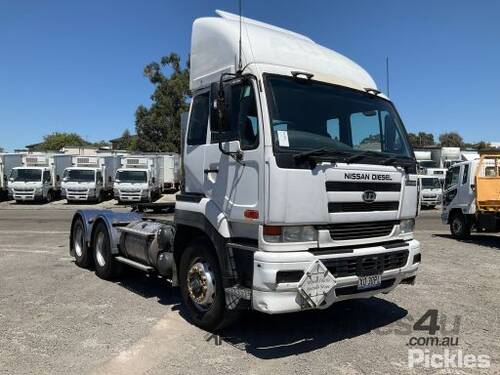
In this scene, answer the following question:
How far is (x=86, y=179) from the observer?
3170cm

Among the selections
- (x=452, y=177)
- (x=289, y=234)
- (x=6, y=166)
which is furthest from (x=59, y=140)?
(x=289, y=234)

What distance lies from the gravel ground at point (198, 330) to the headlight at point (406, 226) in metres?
1.15

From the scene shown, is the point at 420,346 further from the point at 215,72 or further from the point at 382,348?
the point at 215,72

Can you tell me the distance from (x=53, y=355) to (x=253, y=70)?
344 centimetres

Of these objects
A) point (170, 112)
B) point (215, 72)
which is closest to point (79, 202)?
point (170, 112)

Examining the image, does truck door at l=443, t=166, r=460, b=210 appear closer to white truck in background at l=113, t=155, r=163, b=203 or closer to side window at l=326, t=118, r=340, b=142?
side window at l=326, t=118, r=340, b=142

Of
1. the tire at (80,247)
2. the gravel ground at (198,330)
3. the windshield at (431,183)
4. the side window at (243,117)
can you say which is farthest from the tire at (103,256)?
the windshield at (431,183)

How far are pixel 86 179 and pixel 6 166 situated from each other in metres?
6.94

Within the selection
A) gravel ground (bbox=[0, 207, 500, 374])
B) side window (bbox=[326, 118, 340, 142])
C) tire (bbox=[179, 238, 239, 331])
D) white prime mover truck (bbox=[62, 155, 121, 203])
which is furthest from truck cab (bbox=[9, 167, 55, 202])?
side window (bbox=[326, 118, 340, 142])

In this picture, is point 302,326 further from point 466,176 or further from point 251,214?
point 466,176

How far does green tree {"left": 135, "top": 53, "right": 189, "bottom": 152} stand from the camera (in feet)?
165

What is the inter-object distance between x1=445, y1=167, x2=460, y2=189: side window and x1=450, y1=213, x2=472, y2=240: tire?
1047mm

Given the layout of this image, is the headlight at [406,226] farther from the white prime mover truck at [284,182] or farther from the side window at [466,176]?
the side window at [466,176]

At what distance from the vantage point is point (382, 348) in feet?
17.3
